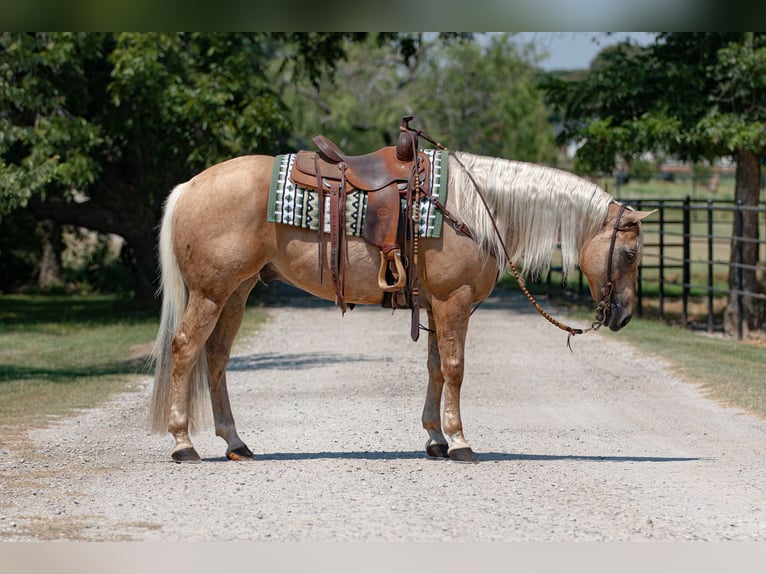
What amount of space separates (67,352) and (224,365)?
8283mm

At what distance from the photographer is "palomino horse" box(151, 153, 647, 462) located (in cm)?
746

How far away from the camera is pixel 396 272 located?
7434 mm

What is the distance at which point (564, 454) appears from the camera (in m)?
7.95

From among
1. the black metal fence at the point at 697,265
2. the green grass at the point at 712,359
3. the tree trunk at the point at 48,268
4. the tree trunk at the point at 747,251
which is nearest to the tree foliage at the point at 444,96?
the black metal fence at the point at 697,265

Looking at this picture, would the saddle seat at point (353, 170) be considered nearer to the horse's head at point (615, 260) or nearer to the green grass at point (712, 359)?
the horse's head at point (615, 260)

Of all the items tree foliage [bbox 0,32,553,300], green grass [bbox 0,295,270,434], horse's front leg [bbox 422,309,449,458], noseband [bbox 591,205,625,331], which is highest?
tree foliage [bbox 0,32,553,300]

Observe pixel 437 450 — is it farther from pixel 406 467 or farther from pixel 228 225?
pixel 228 225

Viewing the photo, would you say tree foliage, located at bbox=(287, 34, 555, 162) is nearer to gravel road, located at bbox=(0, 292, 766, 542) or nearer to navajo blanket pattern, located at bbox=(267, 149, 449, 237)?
gravel road, located at bbox=(0, 292, 766, 542)

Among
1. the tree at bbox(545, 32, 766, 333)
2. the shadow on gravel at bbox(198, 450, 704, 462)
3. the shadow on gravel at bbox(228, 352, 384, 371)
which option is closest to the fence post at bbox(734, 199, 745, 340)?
the tree at bbox(545, 32, 766, 333)

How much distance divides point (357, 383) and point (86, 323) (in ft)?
30.2

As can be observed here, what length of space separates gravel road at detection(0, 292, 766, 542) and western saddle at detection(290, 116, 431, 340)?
1.25 metres

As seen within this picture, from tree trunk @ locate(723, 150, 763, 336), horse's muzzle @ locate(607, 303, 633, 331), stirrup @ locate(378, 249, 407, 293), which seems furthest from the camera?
tree trunk @ locate(723, 150, 763, 336)
